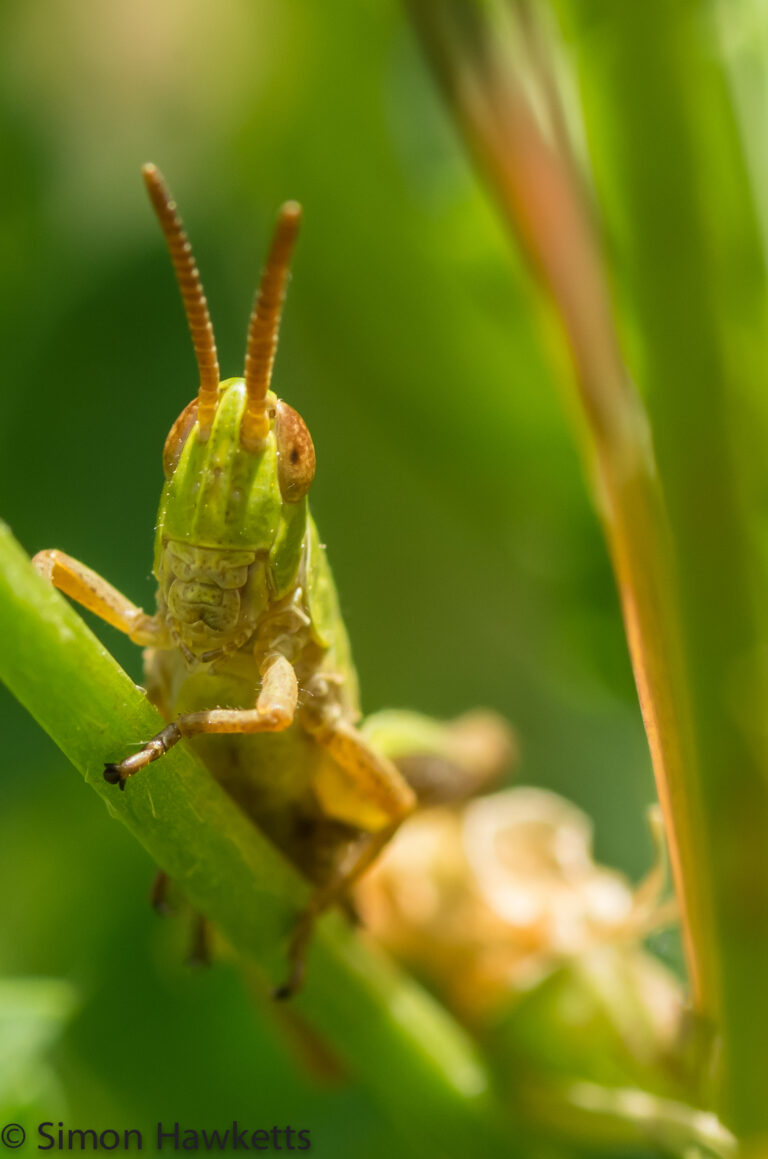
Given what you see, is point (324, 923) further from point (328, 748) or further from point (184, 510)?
point (184, 510)

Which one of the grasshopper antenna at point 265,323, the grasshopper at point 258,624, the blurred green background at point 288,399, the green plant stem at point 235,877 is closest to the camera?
the green plant stem at point 235,877

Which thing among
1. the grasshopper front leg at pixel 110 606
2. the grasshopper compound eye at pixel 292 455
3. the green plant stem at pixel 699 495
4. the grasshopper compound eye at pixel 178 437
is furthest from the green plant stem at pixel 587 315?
the grasshopper front leg at pixel 110 606

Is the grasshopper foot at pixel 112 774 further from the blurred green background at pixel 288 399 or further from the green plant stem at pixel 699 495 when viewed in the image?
the blurred green background at pixel 288 399

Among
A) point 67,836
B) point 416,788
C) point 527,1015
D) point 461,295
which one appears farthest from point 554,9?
point 67,836

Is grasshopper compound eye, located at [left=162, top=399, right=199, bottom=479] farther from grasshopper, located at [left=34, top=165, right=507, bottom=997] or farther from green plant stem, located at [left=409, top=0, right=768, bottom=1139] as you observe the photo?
green plant stem, located at [left=409, top=0, right=768, bottom=1139]

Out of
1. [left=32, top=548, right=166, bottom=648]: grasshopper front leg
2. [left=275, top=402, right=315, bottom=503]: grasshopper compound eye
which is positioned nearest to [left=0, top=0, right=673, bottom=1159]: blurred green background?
[left=32, top=548, right=166, bottom=648]: grasshopper front leg

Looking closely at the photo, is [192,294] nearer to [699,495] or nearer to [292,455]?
[292,455]
